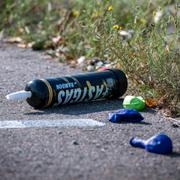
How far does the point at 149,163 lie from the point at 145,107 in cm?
134

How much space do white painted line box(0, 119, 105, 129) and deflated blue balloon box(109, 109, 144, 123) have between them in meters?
0.10

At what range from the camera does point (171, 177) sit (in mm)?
3592

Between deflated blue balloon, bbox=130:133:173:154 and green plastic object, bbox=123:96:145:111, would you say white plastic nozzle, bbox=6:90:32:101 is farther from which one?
deflated blue balloon, bbox=130:133:173:154

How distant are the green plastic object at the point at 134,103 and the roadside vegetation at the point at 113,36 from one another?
118 mm

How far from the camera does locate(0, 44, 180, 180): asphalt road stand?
361cm

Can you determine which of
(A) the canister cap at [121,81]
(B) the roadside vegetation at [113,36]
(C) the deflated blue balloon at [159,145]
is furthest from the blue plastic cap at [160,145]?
(A) the canister cap at [121,81]

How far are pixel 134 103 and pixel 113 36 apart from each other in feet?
2.51

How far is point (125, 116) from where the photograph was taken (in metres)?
4.63

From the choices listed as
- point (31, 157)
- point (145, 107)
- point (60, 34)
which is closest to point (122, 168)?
point (31, 157)

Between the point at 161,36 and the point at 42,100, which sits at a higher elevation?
the point at 161,36

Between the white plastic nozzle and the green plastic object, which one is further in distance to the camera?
the green plastic object

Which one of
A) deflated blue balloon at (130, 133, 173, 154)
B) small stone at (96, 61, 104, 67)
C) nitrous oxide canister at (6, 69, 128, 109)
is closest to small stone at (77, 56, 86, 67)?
small stone at (96, 61, 104, 67)

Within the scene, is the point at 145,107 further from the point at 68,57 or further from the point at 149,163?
the point at 68,57

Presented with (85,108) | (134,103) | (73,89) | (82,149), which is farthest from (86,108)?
(82,149)
